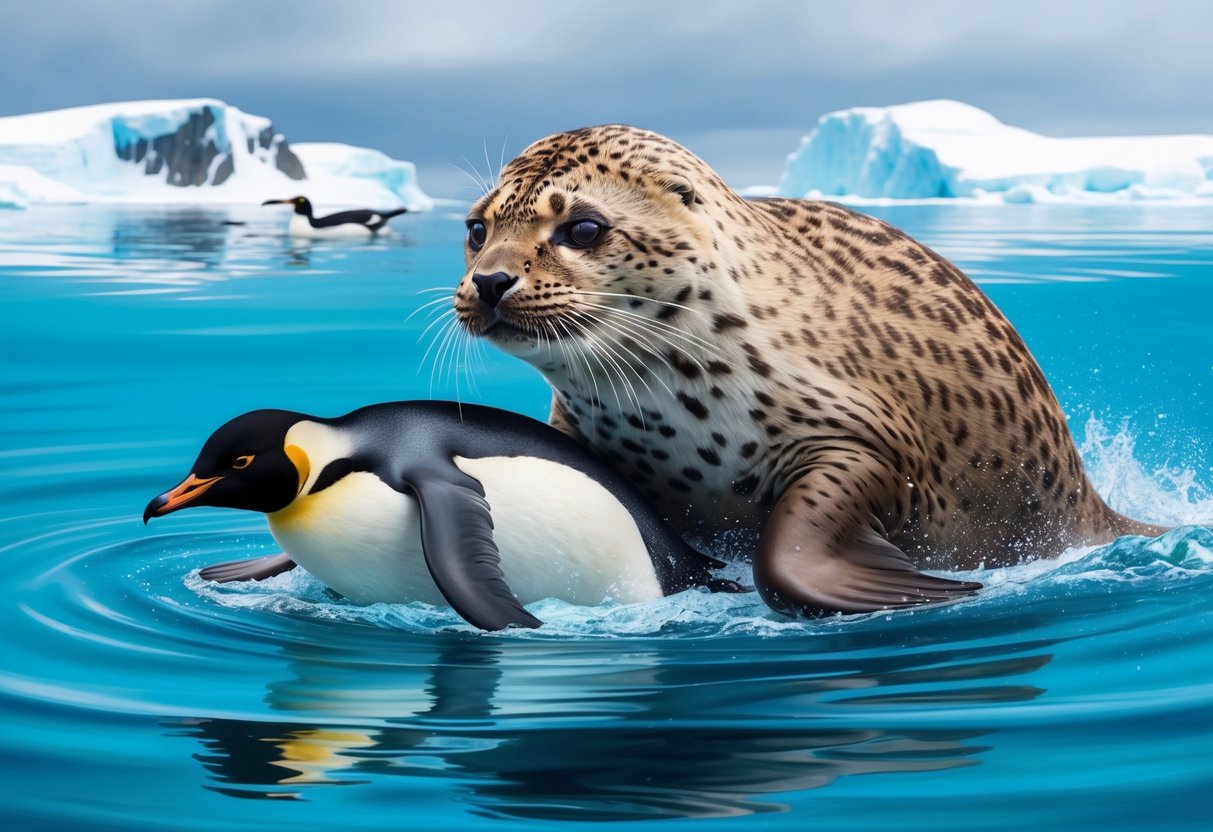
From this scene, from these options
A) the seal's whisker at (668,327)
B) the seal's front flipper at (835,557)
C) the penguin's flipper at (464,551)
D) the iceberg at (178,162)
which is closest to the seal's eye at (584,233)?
the seal's whisker at (668,327)

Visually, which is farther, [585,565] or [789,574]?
A: [585,565]

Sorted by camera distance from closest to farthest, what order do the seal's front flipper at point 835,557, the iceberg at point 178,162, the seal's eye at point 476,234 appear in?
1. the seal's front flipper at point 835,557
2. the seal's eye at point 476,234
3. the iceberg at point 178,162

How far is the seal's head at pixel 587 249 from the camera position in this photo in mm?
5027

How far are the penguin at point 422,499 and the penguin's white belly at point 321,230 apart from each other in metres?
31.0

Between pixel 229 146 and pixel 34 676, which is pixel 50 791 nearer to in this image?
pixel 34 676

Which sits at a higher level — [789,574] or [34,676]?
[789,574]

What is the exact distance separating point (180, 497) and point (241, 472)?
203mm

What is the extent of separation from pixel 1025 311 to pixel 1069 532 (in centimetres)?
1313

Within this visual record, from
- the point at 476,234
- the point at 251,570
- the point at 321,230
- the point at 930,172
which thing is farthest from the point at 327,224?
the point at 476,234

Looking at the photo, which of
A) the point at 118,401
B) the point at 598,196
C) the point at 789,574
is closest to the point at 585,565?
the point at 789,574

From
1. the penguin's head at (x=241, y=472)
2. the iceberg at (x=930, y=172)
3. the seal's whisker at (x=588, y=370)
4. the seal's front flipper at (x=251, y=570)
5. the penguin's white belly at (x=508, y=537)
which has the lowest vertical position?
the seal's front flipper at (x=251, y=570)

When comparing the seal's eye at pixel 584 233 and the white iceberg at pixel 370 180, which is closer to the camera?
→ the seal's eye at pixel 584 233

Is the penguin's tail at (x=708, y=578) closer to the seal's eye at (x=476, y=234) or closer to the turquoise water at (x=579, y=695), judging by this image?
the turquoise water at (x=579, y=695)

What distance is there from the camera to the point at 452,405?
5410 mm
